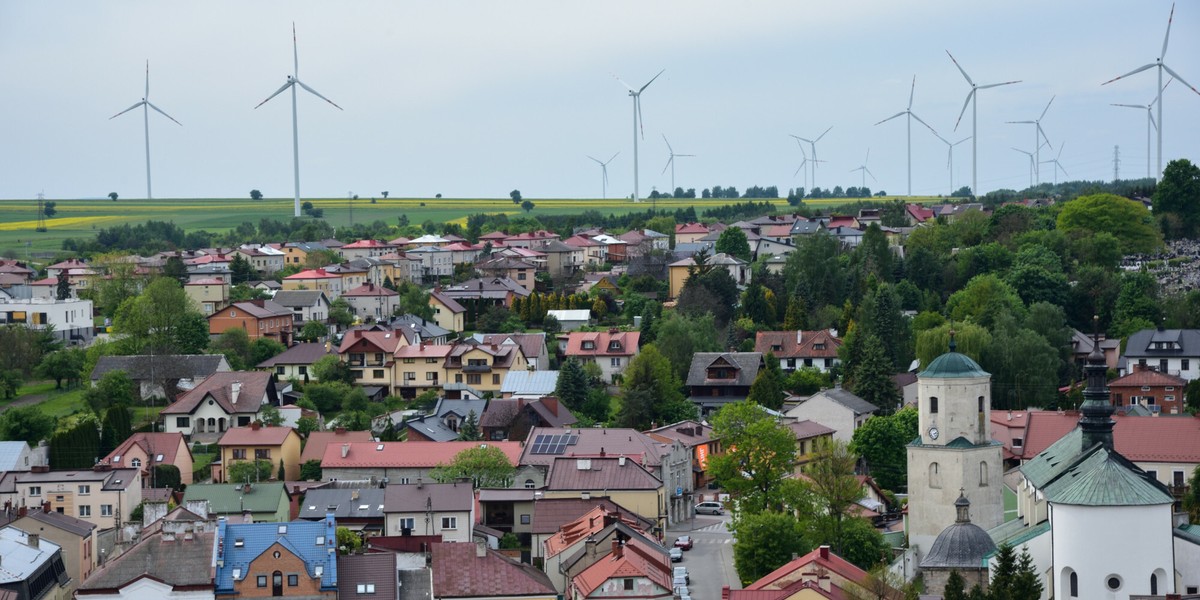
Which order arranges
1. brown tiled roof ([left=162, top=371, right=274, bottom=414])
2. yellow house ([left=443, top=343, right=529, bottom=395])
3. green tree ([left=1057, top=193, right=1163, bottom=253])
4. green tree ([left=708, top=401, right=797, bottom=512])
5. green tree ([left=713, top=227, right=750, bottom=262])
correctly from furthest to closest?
green tree ([left=713, top=227, right=750, bottom=262]) < green tree ([left=1057, top=193, right=1163, bottom=253]) < yellow house ([left=443, top=343, right=529, bottom=395]) < brown tiled roof ([left=162, top=371, right=274, bottom=414]) < green tree ([left=708, top=401, right=797, bottom=512])

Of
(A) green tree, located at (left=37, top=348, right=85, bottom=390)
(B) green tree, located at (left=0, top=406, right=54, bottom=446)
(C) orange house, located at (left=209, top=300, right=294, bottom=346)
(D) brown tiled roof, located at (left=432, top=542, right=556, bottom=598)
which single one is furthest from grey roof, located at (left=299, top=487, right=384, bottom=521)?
(C) orange house, located at (left=209, top=300, right=294, bottom=346)

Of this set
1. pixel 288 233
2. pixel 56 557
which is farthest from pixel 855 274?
pixel 288 233

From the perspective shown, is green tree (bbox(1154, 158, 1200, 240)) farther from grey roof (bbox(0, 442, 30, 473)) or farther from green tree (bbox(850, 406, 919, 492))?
grey roof (bbox(0, 442, 30, 473))

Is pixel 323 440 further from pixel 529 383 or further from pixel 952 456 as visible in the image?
pixel 952 456

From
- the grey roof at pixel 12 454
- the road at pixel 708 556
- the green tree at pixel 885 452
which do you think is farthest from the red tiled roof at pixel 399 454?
the green tree at pixel 885 452

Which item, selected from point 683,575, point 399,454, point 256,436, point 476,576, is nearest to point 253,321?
point 256,436

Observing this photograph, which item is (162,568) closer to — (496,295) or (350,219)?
(496,295)
